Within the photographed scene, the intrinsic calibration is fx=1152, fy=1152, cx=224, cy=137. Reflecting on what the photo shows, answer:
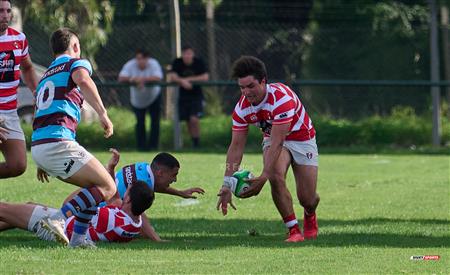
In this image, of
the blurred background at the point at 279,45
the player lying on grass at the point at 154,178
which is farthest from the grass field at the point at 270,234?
the blurred background at the point at 279,45

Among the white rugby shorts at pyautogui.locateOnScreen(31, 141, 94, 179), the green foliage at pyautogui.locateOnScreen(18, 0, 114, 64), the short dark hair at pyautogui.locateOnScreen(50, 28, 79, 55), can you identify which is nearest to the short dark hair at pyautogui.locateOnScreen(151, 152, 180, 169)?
the white rugby shorts at pyautogui.locateOnScreen(31, 141, 94, 179)

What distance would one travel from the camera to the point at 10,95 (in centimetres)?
1002

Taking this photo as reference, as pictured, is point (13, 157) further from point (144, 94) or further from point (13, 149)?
point (144, 94)

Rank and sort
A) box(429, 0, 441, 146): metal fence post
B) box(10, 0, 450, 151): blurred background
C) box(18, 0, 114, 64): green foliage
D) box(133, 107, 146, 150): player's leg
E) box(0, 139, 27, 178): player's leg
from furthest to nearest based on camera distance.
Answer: box(18, 0, 114, 64): green foliage, box(10, 0, 450, 151): blurred background, box(429, 0, 441, 146): metal fence post, box(133, 107, 146, 150): player's leg, box(0, 139, 27, 178): player's leg

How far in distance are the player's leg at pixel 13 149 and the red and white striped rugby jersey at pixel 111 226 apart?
0.70 metres

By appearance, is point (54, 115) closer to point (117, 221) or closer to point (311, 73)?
point (117, 221)

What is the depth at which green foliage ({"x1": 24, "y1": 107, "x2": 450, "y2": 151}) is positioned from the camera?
21.6 metres

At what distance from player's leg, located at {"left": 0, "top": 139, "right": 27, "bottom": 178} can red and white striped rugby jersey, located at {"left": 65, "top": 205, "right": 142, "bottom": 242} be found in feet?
2.25

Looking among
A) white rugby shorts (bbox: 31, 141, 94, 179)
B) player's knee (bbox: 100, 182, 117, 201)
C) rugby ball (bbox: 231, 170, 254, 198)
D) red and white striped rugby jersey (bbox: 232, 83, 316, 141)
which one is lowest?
rugby ball (bbox: 231, 170, 254, 198)

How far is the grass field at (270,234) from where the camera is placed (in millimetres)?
8266

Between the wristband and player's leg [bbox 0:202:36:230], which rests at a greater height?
the wristband

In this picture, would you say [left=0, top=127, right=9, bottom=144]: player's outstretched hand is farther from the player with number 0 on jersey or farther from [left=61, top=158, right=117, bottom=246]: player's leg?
[left=61, top=158, right=117, bottom=246]: player's leg

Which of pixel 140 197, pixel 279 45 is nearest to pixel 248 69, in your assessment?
pixel 140 197

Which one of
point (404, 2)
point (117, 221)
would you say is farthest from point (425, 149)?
point (117, 221)
